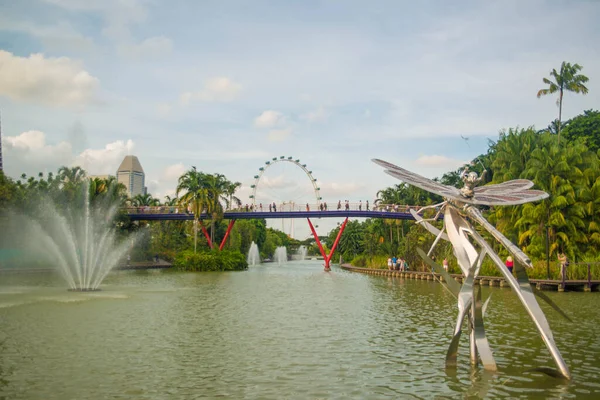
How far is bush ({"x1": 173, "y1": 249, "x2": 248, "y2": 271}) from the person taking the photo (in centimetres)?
5741

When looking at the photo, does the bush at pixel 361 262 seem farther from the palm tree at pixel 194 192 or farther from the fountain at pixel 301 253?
the fountain at pixel 301 253

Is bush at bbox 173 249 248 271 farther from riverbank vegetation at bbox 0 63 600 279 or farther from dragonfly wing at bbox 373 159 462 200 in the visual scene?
dragonfly wing at bbox 373 159 462 200

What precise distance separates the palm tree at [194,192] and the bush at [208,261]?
215 centimetres

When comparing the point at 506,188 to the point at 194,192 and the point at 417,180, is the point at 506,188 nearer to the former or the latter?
the point at 417,180

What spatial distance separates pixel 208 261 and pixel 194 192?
7636mm

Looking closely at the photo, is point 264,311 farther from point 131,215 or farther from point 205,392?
point 131,215

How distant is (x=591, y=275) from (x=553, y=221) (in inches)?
199

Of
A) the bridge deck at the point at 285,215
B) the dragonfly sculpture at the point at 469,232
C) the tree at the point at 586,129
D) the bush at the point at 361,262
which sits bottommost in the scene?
the bush at the point at 361,262

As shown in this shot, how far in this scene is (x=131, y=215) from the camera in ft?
202

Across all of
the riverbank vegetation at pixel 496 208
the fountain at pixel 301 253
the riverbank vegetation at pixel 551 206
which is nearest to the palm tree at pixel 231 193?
the riverbank vegetation at pixel 496 208

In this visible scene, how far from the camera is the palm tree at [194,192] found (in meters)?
59.1

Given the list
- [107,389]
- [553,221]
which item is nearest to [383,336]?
[107,389]

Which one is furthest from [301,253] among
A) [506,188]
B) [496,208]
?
[506,188]

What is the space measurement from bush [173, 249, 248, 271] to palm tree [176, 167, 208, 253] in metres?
2.15
